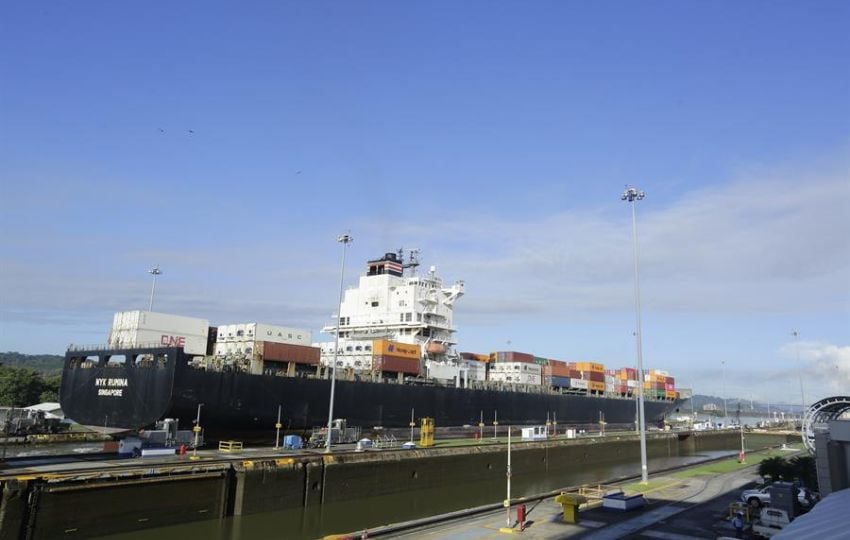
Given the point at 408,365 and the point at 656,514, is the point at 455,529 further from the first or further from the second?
the point at 408,365

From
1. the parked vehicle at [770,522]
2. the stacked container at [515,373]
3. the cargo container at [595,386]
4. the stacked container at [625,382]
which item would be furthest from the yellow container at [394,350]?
the stacked container at [625,382]

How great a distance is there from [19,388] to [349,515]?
228 ft

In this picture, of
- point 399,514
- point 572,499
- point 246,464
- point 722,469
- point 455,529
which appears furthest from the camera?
point 722,469

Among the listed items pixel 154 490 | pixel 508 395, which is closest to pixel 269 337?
pixel 154 490

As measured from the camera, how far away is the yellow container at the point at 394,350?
176 feet

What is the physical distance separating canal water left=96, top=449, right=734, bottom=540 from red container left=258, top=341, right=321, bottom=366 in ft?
54.1

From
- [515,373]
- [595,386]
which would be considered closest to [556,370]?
[515,373]

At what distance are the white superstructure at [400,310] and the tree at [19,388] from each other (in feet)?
139

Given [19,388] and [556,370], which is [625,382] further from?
[19,388]

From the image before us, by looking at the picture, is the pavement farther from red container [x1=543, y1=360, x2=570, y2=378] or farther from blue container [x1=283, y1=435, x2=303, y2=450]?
red container [x1=543, y1=360, x2=570, y2=378]

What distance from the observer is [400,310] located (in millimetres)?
67125

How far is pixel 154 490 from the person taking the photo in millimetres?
22578

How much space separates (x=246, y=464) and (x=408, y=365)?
99.8ft

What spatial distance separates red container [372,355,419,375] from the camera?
52.7 meters
